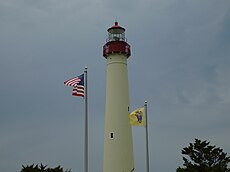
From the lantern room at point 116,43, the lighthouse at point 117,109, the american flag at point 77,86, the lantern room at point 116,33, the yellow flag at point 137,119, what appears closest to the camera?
the american flag at point 77,86

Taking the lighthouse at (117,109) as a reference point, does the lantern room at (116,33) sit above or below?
above

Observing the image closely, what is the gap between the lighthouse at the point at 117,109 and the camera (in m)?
35.2

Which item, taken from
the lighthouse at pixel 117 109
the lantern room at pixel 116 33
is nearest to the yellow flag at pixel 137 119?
the lighthouse at pixel 117 109

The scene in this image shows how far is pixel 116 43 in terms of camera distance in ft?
123

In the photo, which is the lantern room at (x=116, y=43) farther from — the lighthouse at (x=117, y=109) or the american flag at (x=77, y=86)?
the american flag at (x=77, y=86)

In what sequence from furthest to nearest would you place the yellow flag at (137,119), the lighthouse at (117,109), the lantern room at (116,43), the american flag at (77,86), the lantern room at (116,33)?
the lantern room at (116,33)
the lantern room at (116,43)
the lighthouse at (117,109)
the yellow flag at (137,119)
the american flag at (77,86)

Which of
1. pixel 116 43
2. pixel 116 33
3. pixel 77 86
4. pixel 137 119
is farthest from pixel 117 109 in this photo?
pixel 77 86

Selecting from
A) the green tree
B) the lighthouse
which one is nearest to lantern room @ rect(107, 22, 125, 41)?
the lighthouse

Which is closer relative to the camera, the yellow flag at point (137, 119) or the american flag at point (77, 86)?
the american flag at point (77, 86)

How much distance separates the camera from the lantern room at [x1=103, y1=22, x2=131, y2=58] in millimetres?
37188

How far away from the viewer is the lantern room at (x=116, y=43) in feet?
122

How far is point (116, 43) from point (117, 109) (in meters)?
6.19

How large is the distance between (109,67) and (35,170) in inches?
446

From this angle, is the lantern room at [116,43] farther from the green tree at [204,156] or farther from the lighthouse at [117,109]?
A: the green tree at [204,156]
